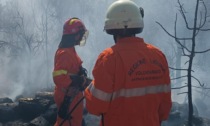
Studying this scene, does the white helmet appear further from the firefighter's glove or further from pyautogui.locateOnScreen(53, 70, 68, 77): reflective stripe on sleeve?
the firefighter's glove

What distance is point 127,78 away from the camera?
2.33 m

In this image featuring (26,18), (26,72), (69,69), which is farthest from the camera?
(26,18)

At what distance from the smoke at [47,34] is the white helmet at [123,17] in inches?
685

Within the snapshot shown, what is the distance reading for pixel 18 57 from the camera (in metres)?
25.9

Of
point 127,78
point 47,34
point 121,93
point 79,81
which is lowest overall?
point 47,34

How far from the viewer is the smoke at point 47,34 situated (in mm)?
22562

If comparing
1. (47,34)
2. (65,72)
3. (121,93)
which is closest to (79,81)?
(65,72)

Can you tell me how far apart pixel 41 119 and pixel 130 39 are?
416cm

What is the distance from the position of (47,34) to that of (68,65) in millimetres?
24856

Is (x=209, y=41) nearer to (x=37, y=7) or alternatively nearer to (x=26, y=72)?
(x=26, y=72)

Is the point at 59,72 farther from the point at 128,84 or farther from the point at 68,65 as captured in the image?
the point at 128,84

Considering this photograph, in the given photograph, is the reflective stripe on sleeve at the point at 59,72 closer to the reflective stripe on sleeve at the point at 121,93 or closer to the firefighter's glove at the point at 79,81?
the firefighter's glove at the point at 79,81

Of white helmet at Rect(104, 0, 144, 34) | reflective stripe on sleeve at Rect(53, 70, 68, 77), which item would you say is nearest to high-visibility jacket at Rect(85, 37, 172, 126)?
white helmet at Rect(104, 0, 144, 34)

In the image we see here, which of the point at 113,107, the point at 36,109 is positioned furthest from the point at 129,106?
the point at 36,109
